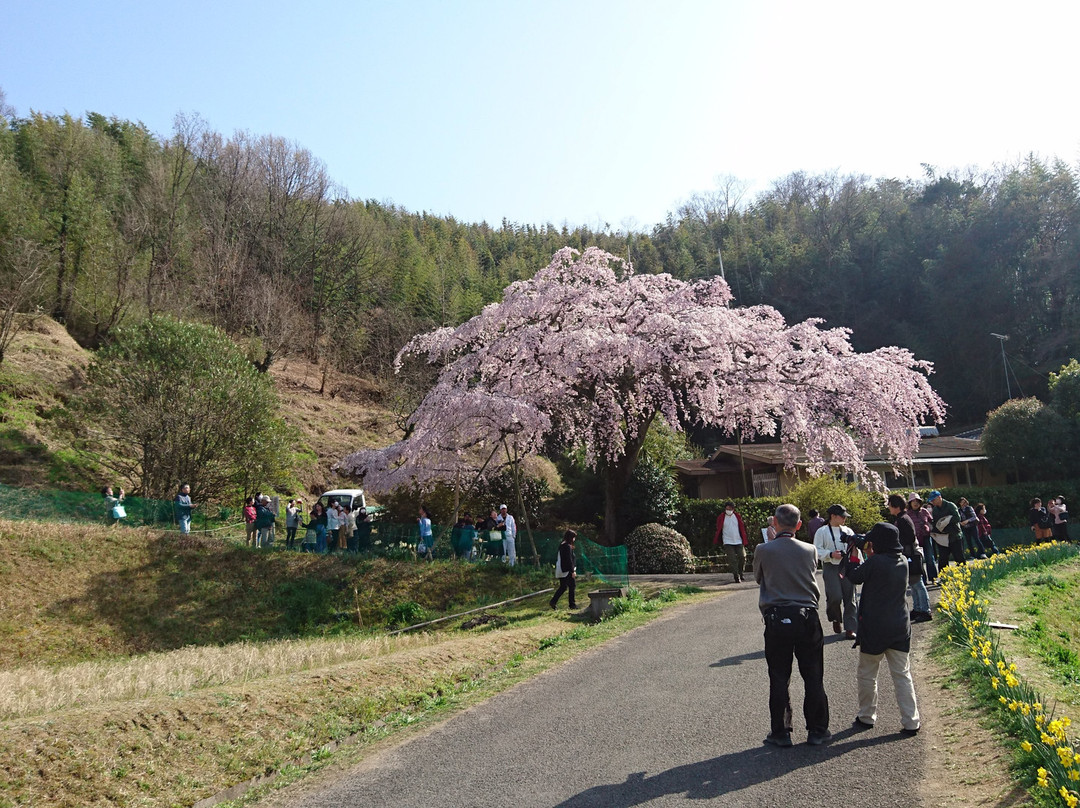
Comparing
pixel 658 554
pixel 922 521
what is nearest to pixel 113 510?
pixel 658 554

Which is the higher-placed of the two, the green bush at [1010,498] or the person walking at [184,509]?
the person walking at [184,509]

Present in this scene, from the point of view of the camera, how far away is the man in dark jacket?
6281 millimetres

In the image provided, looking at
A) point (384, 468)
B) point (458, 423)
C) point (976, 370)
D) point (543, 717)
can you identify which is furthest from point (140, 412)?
→ point (976, 370)

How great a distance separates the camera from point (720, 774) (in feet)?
19.0

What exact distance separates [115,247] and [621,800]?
1914 inches

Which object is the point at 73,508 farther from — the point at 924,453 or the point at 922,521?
the point at 924,453

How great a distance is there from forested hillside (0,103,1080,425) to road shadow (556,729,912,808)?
1632 inches

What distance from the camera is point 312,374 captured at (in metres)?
55.5

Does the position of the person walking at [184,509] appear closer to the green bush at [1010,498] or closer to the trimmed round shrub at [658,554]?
the trimmed round shrub at [658,554]

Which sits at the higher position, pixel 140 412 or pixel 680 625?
pixel 140 412

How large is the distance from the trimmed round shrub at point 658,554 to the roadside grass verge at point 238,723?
10.3 m

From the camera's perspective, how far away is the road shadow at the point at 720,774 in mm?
5508

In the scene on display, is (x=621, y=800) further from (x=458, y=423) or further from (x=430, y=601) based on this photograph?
(x=458, y=423)

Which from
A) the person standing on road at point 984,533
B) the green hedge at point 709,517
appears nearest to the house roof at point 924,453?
the green hedge at point 709,517
